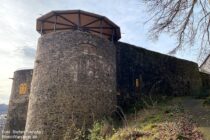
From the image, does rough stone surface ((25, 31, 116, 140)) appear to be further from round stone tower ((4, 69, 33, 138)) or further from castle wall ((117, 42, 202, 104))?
round stone tower ((4, 69, 33, 138))

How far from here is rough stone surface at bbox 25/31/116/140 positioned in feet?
38.6

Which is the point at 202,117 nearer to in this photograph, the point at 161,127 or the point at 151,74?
the point at 161,127

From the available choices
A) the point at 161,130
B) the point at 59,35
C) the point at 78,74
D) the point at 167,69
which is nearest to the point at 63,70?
the point at 78,74

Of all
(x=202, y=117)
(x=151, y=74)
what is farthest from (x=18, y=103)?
(x=202, y=117)

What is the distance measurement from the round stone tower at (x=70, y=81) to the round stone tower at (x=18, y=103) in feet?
15.2

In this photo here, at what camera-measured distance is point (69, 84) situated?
1217 centimetres

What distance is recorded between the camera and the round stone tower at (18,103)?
670 inches

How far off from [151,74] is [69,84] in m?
7.00

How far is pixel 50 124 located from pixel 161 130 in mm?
4836

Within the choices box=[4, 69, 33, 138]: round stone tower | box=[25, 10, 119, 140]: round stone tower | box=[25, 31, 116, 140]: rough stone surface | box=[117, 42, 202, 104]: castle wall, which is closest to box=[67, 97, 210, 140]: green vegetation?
box=[25, 31, 116, 140]: rough stone surface

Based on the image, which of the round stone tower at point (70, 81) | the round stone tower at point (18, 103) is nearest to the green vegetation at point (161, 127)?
the round stone tower at point (70, 81)

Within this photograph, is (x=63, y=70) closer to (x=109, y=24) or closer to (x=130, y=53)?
(x=109, y=24)

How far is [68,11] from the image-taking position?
42.8 feet

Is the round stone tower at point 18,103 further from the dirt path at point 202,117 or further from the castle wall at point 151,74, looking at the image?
the dirt path at point 202,117
